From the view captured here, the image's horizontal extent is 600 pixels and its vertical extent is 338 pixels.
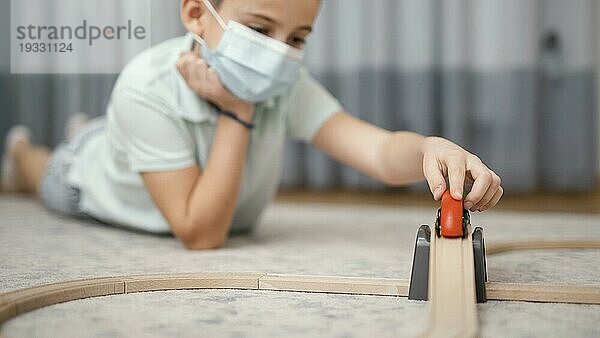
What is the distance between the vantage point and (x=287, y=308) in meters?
0.67

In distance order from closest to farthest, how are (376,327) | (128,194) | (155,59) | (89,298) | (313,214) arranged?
(376,327), (89,298), (155,59), (128,194), (313,214)

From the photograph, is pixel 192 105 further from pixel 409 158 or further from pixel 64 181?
pixel 64 181

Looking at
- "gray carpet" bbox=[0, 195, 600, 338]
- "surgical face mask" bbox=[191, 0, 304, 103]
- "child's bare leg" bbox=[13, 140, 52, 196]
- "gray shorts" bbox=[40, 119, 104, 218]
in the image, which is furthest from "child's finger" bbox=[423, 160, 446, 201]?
"child's bare leg" bbox=[13, 140, 52, 196]

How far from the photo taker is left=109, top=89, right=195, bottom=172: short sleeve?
0.99 metres

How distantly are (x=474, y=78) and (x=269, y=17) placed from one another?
0.81m

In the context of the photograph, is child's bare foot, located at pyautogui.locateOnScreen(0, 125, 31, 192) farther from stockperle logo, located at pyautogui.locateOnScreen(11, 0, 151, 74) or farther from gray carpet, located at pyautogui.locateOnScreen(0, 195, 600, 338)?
stockperle logo, located at pyautogui.locateOnScreen(11, 0, 151, 74)

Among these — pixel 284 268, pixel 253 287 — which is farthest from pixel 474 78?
pixel 253 287

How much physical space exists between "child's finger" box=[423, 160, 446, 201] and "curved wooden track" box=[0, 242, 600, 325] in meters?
0.09

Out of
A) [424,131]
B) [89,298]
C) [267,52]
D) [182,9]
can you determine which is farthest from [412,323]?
[424,131]

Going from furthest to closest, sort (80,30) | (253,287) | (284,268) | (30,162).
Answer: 1. (30,162)
2. (80,30)
3. (284,268)
4. (253,287)

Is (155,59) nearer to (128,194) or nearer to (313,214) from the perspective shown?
(128,194)

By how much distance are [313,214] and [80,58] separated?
1.75ft

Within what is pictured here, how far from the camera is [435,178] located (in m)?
0.75

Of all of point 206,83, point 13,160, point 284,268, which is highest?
point 206,83
